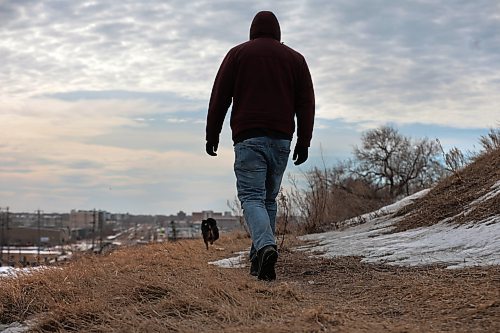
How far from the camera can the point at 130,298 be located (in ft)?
12.7

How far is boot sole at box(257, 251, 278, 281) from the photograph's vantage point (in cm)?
457

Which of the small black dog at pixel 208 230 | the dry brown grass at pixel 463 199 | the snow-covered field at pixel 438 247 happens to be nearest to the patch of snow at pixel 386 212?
the dry brown grass at pixel 463 199

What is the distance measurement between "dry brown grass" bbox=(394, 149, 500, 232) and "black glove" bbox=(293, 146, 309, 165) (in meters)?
2.15

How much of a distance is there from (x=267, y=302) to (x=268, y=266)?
104 cm

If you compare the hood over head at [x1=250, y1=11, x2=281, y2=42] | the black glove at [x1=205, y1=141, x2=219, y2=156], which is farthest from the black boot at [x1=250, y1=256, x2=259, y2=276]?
the hood over head at [x1=250, y1=11, x2=281, y2=42]

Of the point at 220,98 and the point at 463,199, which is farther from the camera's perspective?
the point at 463,199

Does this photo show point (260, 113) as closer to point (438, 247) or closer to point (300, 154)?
point (300, 154)

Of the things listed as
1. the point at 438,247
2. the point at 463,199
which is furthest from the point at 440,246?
the point at 463,199

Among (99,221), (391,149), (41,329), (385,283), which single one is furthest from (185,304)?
(99,221)

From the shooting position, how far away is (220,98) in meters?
5.00

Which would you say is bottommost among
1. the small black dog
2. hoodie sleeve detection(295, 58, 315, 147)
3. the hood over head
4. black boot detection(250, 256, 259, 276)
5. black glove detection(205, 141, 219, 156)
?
black boot detection(250, 256, 259, 276)

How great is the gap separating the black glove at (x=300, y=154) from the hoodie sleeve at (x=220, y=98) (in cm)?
66

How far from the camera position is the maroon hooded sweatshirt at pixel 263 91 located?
4.88 metres

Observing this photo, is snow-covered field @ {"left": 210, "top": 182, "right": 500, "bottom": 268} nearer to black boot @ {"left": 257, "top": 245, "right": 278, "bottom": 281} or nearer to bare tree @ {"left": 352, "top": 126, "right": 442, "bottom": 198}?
black boot @ {"left": 257, "top": 245, "right": 278, "bottom": 281}
